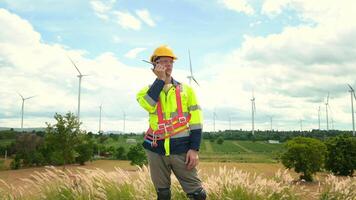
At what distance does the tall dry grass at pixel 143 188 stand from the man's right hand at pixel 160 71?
2508mm

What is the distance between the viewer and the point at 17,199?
7.96m

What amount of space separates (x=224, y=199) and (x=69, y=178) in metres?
3.14

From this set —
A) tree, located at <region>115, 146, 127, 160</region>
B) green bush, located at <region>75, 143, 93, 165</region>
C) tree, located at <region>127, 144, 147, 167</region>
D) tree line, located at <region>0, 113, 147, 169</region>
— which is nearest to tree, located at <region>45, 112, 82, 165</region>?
tree line, located at <region>0, 113, 147, 169</region>

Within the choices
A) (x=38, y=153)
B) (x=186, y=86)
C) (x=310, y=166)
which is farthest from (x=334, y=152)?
(x=38, y=153)

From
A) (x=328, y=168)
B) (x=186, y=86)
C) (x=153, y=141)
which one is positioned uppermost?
(x=186, y=86)

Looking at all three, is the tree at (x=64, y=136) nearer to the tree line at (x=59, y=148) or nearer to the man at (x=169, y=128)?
the tree line at (x=59, y=148)

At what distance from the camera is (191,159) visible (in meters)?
5.22

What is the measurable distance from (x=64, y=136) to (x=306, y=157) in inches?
595

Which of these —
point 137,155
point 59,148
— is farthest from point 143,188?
point 137,155

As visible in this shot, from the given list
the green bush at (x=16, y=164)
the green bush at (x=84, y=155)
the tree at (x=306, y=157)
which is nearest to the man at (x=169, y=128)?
the tree at (x=306, y=157)

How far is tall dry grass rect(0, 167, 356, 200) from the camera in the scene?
285 inches

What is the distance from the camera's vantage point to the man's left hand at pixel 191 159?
17.1 ft

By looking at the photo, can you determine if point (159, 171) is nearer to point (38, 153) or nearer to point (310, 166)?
point (310, 166)

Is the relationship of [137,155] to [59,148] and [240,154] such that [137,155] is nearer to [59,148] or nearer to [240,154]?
[59,148]
